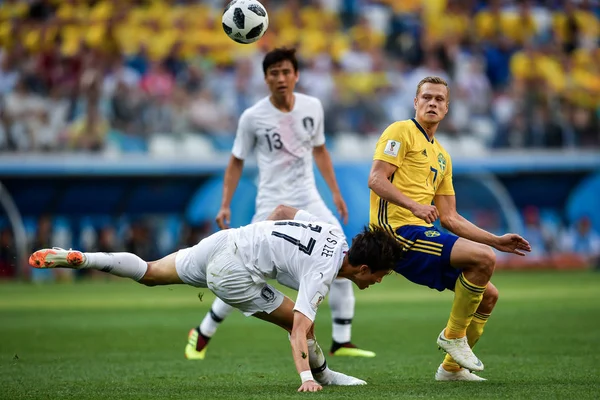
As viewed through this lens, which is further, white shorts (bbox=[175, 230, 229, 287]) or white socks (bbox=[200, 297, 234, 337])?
white socks (bbox=[200, 297, 234, 337])

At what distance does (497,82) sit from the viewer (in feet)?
91.0

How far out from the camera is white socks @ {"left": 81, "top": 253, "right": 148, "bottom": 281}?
7.78 meters

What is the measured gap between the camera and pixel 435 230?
24.4 feet

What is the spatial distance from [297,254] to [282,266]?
0.20 m

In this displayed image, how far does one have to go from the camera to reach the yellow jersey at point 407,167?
7.58m

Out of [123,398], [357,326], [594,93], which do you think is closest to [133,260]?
[123,398]

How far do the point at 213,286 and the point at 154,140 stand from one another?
16.5m

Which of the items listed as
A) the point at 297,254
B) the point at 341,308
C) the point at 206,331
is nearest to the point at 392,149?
the point at 297,254

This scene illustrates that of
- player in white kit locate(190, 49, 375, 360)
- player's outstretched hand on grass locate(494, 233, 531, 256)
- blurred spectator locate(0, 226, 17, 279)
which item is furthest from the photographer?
blurred spectator locate(0, 226, 17, 279)

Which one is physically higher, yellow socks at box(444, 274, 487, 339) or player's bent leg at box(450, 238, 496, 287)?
player's bent leg at box(450, 238, 496, 287)

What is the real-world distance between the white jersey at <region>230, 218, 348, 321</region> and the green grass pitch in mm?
747

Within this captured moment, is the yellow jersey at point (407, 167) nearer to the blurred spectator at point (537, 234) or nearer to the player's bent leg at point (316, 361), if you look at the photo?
the player's bent leg at point (316, 361)

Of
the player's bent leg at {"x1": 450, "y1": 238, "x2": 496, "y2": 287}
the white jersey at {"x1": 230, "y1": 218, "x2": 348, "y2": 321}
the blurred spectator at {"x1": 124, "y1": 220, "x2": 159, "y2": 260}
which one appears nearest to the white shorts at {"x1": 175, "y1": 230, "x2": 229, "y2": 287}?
the white jersey at {"x1": 230, "y1": 218, "x2": 348, "y2": 321}

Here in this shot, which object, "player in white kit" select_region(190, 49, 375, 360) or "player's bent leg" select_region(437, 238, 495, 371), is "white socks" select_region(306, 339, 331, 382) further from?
"player in white kit" select_region(190, 49, 375, 360)
